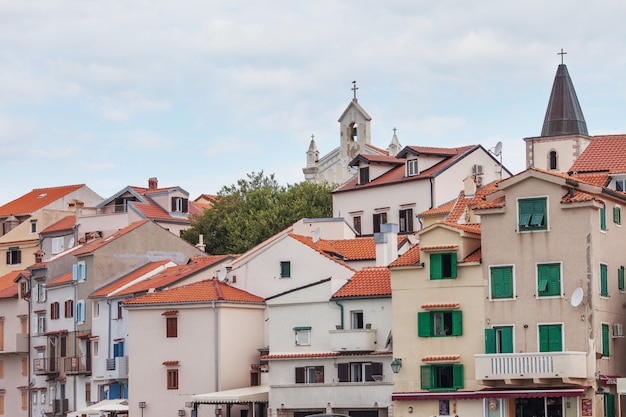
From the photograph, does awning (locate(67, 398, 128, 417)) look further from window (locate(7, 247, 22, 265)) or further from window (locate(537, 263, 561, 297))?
window (locate(7, 247, 22, 265))

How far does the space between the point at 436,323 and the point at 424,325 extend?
0.56 m

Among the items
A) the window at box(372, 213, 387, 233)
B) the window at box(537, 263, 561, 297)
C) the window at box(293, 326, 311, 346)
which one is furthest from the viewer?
the window at box(372, 213, 387, 233)

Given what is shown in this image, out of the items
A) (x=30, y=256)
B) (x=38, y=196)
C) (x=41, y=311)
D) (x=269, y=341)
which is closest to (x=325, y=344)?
(x=269, y=341)

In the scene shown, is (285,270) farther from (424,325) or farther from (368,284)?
(424,325)

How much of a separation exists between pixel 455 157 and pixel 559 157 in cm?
1290

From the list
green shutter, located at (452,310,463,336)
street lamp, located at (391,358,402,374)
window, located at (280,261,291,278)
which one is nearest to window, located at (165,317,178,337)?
window, located at (280,261,291,278)

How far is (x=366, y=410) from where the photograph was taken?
72.8 m

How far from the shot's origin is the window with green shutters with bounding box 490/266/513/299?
6662cm

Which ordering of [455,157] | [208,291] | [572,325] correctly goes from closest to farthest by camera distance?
[572,325], [208,291], [455,157]

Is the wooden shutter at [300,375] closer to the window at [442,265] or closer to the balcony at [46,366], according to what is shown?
the window at [442,265]

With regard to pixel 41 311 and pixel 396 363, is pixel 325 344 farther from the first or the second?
pixel 41 311

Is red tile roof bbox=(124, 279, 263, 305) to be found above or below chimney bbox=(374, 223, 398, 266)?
below

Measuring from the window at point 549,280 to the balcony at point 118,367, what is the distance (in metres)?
32.0

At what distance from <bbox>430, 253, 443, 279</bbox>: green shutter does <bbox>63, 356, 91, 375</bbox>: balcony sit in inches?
1276
